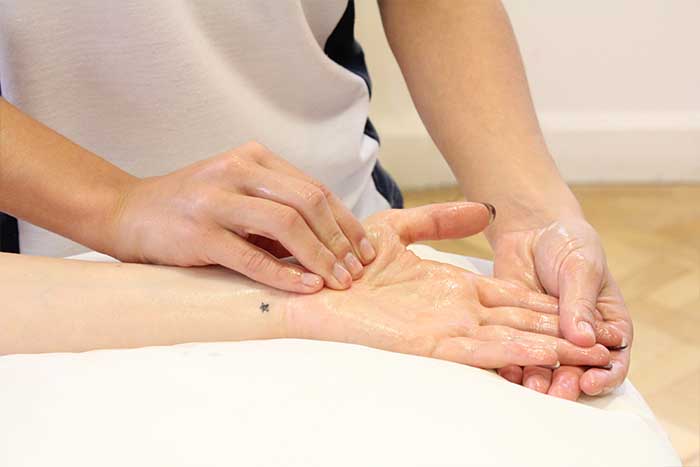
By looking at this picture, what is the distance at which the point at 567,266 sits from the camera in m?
1.00

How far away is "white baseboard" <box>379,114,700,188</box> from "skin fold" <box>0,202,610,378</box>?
1775 mm

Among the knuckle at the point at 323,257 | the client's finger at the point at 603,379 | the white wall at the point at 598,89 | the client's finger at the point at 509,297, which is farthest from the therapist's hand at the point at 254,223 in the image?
the white wall at the point at 598,89

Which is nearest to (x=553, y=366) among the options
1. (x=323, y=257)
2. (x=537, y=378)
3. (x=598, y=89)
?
(x=537, y=378)

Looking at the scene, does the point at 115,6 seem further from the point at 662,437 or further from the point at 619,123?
the point at 619,123

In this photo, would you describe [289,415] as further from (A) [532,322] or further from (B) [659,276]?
(B) [659,276]

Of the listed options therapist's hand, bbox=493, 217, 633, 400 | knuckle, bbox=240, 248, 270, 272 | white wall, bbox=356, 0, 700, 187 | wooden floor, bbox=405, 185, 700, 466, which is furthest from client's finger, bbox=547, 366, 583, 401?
white wall, bbox=356, 0, 700, 187

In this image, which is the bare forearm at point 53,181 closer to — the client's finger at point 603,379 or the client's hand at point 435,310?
the client's hand at point 435,310

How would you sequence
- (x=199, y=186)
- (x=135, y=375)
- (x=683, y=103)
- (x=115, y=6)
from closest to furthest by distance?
1. (x=135, y=375)
2. (x=199, y=186)
3. (x=115, y=6)
4. (x=683, y=103)

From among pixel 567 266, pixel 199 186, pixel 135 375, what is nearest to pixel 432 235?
pixel 567 266

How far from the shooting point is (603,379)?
2.89ft

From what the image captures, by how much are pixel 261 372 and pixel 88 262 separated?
0.26m

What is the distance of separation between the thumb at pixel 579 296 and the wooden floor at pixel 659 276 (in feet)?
2.78

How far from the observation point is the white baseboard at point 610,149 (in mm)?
2672

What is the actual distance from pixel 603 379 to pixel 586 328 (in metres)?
0.06
